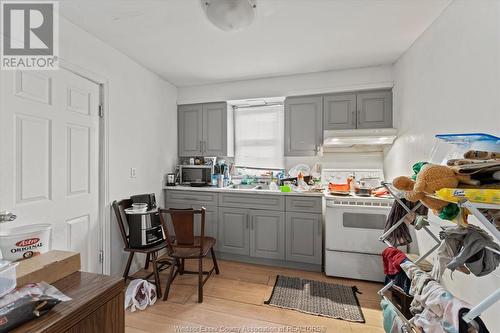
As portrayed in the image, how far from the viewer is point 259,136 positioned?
10.9 ft

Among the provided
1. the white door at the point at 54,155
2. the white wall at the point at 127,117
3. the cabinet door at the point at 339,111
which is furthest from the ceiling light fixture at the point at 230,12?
the cabinet door at the point at 339,111

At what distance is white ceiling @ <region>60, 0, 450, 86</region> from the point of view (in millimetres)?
1631

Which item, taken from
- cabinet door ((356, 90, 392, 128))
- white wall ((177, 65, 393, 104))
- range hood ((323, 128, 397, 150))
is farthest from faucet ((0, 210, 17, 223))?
cabinet door ((356, 90, 392, 128))

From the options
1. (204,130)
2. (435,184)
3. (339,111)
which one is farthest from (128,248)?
(339,111)

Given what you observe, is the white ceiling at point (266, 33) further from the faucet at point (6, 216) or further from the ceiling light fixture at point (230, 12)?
the faucet at point (6, 216)

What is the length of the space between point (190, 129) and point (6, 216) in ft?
7.24

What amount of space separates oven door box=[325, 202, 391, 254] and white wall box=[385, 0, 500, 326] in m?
0.38

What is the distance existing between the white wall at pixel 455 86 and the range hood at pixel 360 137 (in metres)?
0.17

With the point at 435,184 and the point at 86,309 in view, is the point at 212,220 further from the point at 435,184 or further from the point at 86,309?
the point at 435,184

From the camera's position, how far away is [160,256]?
2.90 m

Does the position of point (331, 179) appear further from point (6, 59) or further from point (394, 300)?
point (6, 59)

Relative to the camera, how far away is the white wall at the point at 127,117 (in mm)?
1927

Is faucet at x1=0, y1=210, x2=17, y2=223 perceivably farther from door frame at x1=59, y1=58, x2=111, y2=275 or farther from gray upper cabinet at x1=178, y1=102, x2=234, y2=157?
gray upper cabinet at x1=178, y1=102, x2=234, y2=157

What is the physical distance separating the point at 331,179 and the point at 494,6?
79.0 inches
